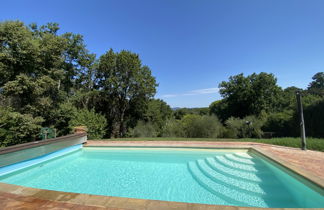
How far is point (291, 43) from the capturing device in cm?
906

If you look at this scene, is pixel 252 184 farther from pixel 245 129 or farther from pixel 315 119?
pixel 315 119

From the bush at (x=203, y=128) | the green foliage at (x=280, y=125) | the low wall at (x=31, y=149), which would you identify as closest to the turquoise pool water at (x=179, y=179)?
the low wall at (x=31, y=149)

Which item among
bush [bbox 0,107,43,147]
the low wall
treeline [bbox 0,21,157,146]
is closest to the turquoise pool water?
the low wall

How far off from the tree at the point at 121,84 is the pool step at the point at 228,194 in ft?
39.5

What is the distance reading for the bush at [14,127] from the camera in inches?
273

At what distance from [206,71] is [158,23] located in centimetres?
696

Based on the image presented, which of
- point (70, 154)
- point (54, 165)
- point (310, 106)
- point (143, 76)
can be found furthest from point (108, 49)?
point (310, 106)

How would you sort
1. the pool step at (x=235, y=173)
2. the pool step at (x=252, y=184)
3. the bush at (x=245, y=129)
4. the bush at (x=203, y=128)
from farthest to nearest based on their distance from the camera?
the bush at (x=245, y=129), the bush at (x=203, y=128), the pool step at (x=235, y=173), the pool step at (x=252, y=184)

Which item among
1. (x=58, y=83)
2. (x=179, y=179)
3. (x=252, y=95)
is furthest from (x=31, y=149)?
(x=252, y=95)

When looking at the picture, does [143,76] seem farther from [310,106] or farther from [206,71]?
[310,106]

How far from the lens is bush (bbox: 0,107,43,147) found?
273 inches

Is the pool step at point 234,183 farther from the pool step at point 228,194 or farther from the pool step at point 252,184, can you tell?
the pool step at point 228,194

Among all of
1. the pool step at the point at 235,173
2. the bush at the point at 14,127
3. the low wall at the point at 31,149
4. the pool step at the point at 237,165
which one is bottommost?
the pool step at the point at 235,173

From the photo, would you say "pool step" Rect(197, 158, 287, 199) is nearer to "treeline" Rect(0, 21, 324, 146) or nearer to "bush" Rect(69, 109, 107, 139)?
A: "treeline" Rect(0, 21, 324, 146)
